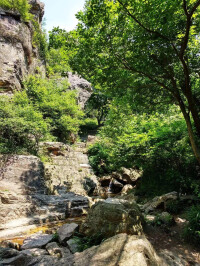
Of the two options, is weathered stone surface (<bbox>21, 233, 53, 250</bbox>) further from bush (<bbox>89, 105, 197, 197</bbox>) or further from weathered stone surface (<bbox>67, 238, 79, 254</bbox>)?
bush (<bbox>89, 105, 197, 197</bbox>)

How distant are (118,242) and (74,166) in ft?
33.8

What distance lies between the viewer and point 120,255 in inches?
111

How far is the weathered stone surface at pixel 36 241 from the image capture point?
4398 millimetres

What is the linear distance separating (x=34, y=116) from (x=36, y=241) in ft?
28.7

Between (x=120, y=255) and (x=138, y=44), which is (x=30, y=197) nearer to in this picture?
(x=120, y=255)

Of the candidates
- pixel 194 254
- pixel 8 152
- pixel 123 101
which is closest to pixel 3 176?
pixel 8 152

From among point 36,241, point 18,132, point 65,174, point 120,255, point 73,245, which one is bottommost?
point 36,241

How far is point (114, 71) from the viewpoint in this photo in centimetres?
564

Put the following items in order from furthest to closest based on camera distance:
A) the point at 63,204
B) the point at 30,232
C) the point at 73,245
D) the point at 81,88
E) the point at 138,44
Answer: the point at 81,88, the point at 63,204, the point at 30,232, the point at 138,44, the point at 73,245

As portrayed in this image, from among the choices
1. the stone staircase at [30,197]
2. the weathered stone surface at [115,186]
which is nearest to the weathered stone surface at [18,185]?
the stone staircase at [30,197]

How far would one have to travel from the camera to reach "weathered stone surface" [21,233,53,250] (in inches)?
173

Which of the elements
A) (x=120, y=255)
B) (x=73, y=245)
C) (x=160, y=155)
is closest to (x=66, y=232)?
(x=73, y=245)

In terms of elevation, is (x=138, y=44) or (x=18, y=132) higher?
(x=138, y=44)

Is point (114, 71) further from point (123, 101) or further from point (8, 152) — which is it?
point (8, 152)
